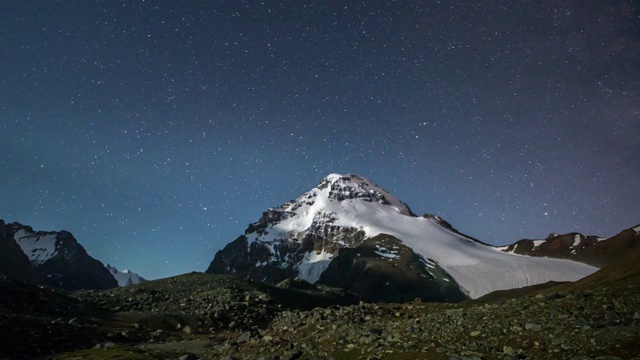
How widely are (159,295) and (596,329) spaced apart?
54196mm

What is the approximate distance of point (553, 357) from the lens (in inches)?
602

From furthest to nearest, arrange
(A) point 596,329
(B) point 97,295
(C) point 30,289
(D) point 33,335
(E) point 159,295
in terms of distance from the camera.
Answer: (E) point 159,295 → (B) point 97,295 → (C) point 30,289 → (D) point 33,335 → (A) point 596,329

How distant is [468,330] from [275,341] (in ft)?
37.1

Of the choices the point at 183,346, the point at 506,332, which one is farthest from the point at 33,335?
the point at 506,332

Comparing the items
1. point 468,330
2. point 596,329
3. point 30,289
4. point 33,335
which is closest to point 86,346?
point 33,335

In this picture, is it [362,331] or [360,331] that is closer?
[362,331]

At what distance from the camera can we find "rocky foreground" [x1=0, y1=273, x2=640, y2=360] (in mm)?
16812

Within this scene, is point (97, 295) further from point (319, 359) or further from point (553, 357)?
point (553, 357)

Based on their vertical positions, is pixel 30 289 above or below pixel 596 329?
above

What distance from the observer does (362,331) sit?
23.4 m

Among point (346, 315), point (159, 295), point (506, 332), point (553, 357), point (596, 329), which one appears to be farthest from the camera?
point (159, 295)

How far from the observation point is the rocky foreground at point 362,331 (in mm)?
16812

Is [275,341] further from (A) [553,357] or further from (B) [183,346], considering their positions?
(A) [553,357]

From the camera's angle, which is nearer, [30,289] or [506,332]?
[506,332]
